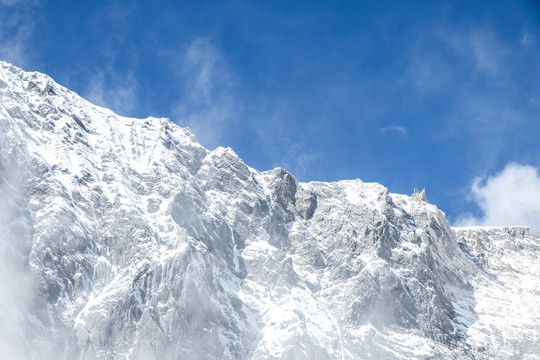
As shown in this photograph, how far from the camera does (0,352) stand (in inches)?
7712
